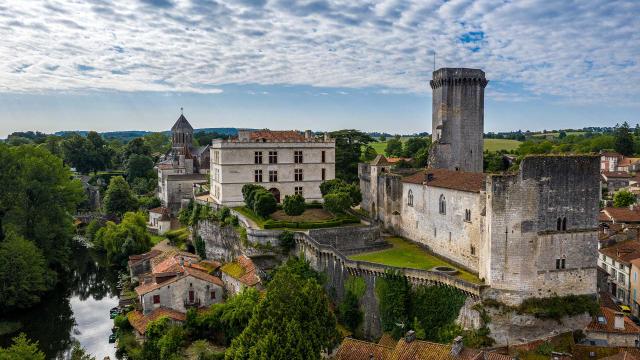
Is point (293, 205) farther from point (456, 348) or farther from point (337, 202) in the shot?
point (456, 348)

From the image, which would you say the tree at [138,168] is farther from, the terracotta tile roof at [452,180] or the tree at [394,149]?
the terracotta tile roof at [452,180]

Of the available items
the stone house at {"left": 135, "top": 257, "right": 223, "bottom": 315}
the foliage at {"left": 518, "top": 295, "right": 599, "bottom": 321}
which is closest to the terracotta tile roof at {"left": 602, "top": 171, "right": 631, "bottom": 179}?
the foliage at {"left": 518, "top": 295, "right": 599, "bottom": 321}

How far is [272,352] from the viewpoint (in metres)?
21.7

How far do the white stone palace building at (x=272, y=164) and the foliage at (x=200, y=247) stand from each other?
370cm

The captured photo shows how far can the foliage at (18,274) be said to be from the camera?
37.2 m

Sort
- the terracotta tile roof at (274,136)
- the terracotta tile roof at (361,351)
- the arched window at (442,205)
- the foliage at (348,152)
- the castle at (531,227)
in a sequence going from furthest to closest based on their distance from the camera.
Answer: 1. the foliage at (348,152)
2. the terracotta tile roof at (274,136)
3. the arched window at (442,205)
4. the castle at (531,227)
5. the terracotta tile roof at (361,351)

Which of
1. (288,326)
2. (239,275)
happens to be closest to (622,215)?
(239,275)

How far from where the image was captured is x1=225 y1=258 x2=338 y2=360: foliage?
71.6 ft

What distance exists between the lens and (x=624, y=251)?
40.1 metres

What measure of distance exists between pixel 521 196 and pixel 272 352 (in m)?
14.8

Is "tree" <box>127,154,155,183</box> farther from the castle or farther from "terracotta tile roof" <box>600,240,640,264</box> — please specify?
"terracotta tile roof" <box>600,240,640,264</box>

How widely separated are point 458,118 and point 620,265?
17.2 meters

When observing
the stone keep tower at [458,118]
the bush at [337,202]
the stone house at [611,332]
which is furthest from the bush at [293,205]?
the stone house at [611,332]

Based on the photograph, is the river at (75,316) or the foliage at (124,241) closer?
the river at (75,316)
